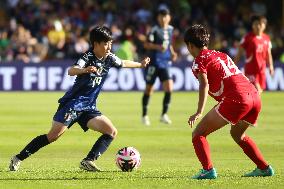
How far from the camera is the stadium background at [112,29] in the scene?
Answer: 3092cm

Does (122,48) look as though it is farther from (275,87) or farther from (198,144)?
(198,144)

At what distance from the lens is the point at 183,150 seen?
15.2 metres

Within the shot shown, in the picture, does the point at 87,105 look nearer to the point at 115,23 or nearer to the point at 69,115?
the point at 69,115

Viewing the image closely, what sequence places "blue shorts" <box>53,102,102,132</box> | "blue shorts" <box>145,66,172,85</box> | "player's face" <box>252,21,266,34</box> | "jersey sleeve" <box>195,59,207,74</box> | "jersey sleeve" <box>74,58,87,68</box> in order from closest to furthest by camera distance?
"jersey sleeve" <box>195,59,207,74</box> < "jersey sleeve" <box>74,58,87,68</box> < "blue shorts" <box>53,102,102,132</box> < "player's face" <box>252,21,266,34</box> < "blue shorts" <box>145,66,172,85</box>

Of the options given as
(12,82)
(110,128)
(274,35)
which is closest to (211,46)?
(274,35)

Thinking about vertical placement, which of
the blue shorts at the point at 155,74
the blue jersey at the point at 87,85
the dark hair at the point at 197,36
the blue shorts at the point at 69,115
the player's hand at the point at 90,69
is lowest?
the blue shorts at the point at 155,74

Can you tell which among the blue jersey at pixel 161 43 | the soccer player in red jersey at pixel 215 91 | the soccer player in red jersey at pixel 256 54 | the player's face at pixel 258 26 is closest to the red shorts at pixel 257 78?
the soccer player in red jersey at pixel 256 54

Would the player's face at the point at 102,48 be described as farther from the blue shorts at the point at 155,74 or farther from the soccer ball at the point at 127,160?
the blue shorts at the point at 155,74

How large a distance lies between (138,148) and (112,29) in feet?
63.5

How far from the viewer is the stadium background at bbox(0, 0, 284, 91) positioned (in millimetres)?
30922

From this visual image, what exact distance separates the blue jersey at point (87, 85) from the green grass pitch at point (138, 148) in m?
0.93

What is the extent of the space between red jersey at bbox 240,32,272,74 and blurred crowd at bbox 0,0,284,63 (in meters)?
12.7

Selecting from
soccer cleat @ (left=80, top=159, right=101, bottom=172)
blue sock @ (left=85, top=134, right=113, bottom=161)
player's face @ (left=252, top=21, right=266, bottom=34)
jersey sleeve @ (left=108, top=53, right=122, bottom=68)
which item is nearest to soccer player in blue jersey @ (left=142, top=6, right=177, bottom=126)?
player's face @ (left=252, top=21, right=266, bottom=34)

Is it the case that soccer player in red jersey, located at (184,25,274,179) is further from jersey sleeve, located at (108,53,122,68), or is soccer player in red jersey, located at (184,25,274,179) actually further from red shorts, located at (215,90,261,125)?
jersey sleeve, located at (108,53,122,68)
